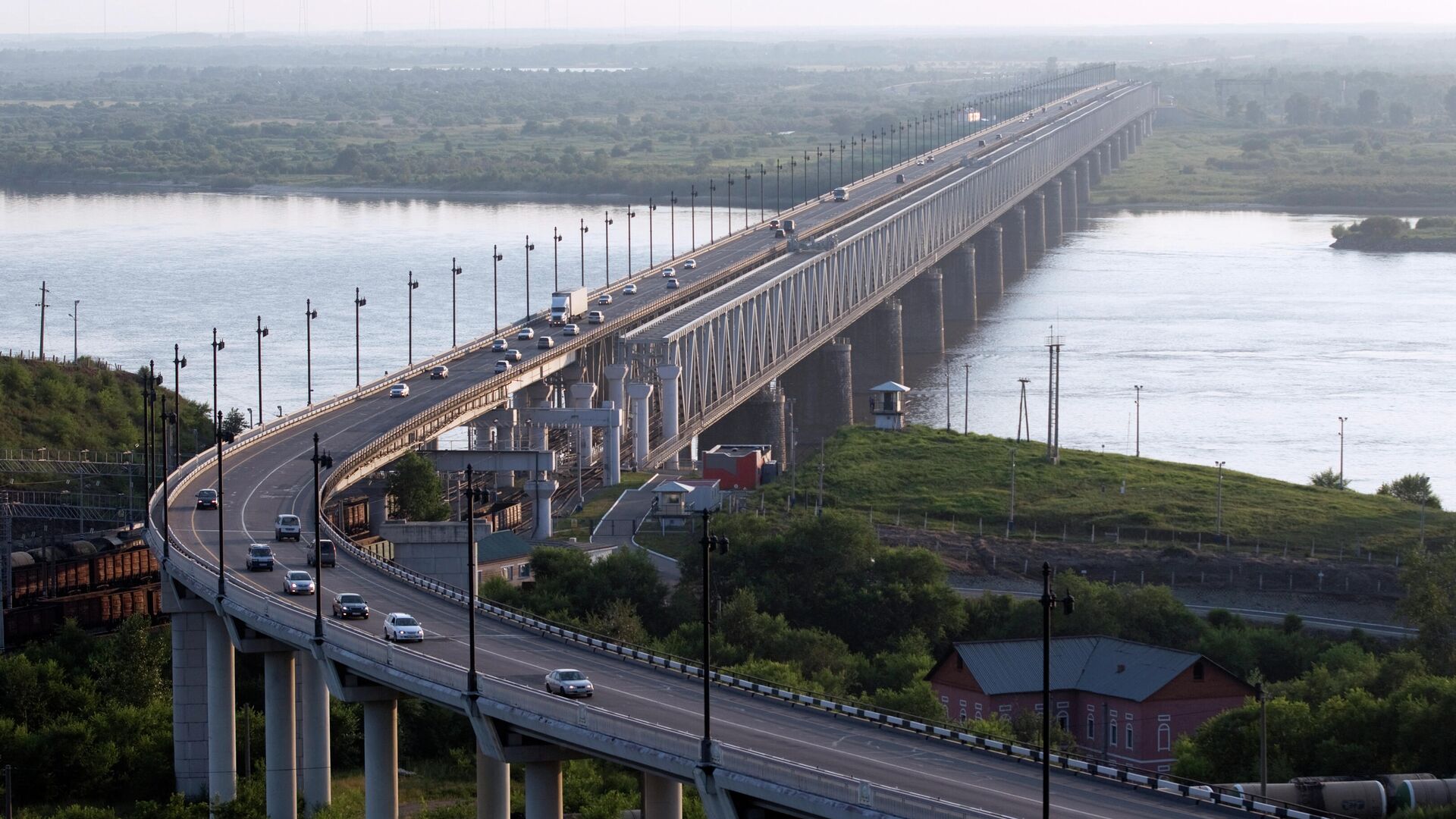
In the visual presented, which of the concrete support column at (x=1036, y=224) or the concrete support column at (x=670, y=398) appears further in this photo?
the concrete support column at (x=1036, y=224)

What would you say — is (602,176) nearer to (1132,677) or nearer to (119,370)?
(119,370)

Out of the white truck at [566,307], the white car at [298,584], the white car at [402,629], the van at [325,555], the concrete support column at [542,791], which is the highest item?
the white truck at [566,307]

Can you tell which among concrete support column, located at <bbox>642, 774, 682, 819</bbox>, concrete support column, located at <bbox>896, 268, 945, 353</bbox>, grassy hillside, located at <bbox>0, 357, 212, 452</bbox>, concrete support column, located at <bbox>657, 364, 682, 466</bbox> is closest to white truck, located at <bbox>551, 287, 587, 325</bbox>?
concrete support column, located at <bbox>657, 364, 682, 466</bbox>

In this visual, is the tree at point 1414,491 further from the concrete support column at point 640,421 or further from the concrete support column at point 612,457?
the concrete support column at point 612,457

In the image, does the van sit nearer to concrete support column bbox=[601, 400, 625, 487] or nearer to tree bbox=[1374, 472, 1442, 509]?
concrete support column bbox=[601, 400, 625, 487]

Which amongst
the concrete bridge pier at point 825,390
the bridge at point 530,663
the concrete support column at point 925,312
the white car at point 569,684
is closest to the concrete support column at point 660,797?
the bridge at point 530,663

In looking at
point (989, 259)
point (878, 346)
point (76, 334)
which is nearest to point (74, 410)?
point (76, 334)

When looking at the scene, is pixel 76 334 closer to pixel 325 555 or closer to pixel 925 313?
pixel 925 313
